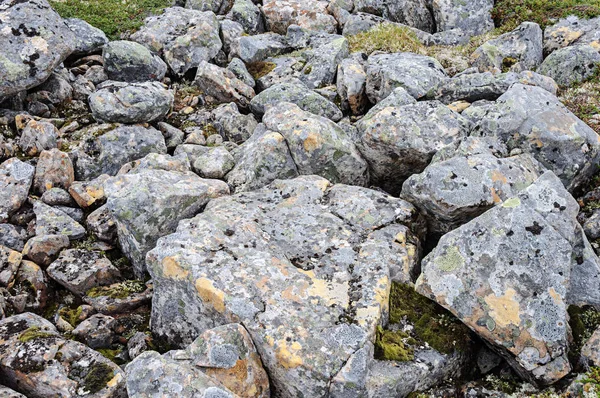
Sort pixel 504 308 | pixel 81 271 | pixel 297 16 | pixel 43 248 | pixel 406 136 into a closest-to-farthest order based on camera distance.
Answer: pixel 504 308
pixel 81 271
pixel 43 248
pixel 406 136
pixel 297 16

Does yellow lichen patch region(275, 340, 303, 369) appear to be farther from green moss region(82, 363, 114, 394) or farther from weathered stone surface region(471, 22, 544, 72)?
weathered stone surface region(471, 22, 544, 72)

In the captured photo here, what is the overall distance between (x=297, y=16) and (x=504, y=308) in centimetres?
1992

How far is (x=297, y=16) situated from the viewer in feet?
81.4

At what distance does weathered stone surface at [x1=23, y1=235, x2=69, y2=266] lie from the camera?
11609mm

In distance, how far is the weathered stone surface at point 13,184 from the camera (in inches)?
508

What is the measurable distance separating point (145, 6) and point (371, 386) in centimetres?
2436

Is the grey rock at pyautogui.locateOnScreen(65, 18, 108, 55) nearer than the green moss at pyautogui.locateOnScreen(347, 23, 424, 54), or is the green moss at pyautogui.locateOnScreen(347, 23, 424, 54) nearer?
the grey rock at pyautogui.locateOnScreen(65, 18, 108, 55)

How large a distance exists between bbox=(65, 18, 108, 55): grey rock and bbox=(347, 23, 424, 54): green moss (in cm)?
1064

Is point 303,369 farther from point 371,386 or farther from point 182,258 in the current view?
point 182,258

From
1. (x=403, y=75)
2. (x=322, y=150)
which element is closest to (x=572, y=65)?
(x=403, y=75)

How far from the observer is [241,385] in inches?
325

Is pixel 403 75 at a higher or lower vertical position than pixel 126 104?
lower

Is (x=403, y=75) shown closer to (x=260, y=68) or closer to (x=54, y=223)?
(x=260, y=68)

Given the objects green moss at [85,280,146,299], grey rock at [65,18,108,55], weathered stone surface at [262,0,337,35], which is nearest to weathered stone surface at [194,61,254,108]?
grey rock at [65,18,108,55]
